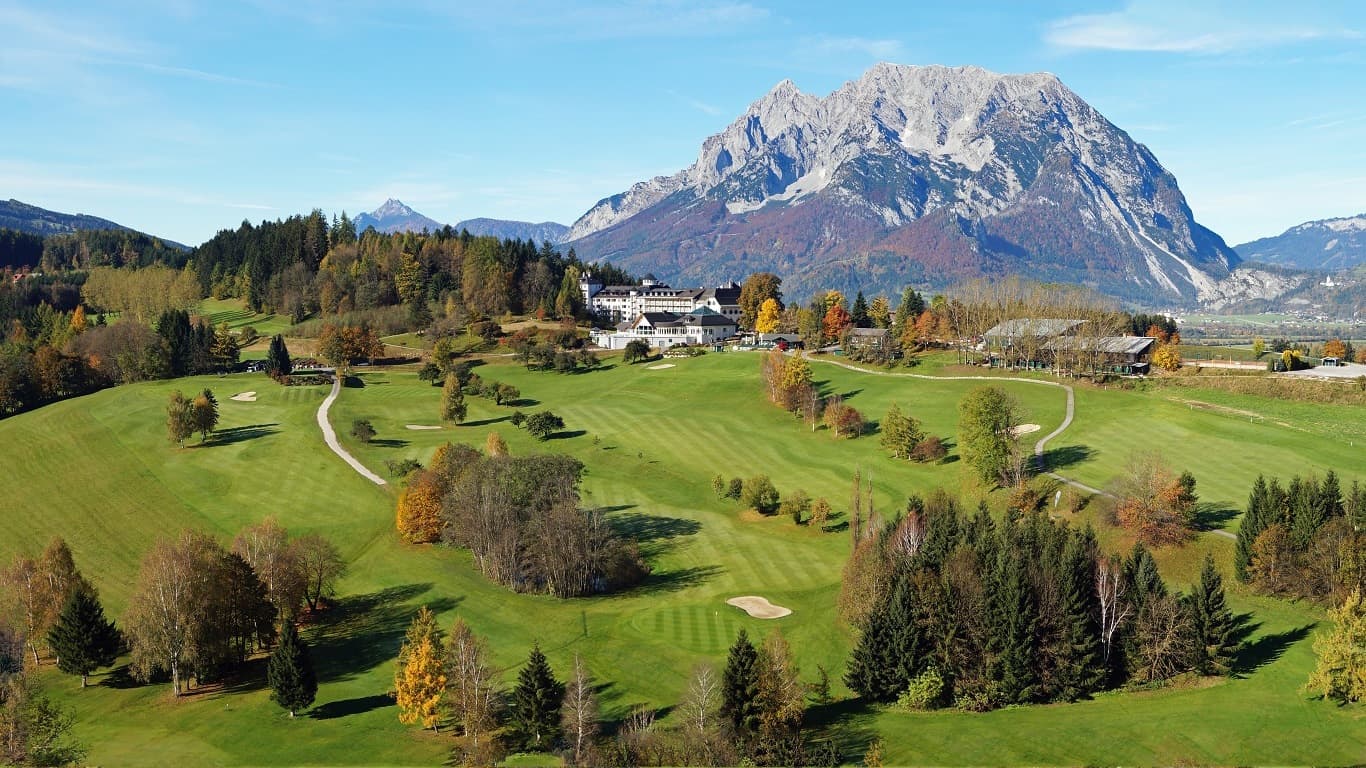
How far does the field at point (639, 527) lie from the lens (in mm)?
44000

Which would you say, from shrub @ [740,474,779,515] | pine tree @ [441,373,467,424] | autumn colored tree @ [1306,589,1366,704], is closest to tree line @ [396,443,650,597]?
shrub @ [740,474,779,515]

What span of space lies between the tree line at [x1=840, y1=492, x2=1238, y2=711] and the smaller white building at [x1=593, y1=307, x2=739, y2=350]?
11831 cm

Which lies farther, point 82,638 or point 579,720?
point 82,638

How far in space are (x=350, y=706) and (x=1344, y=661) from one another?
49.5 m

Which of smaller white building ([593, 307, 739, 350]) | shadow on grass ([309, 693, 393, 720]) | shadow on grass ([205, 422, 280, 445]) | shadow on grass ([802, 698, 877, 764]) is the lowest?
shadow on grass ([309, 693, 393, 720])

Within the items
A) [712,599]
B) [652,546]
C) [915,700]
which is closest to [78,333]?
[652,546]

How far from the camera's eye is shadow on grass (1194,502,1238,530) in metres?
69.1

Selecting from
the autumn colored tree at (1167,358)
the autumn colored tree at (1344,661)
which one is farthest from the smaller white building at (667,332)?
the autumn colored tree at (1344,661)

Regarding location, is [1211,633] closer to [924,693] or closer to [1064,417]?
[924,693]

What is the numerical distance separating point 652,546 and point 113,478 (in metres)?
56.9

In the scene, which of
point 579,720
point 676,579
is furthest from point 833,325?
point 579,720

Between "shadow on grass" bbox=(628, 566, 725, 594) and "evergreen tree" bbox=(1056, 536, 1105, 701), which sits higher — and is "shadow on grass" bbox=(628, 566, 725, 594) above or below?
below

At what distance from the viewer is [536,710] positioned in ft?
142

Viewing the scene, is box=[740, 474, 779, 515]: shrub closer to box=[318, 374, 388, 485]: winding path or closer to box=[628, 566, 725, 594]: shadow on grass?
box=[628, 566, 725, 594]: shadow on grass
